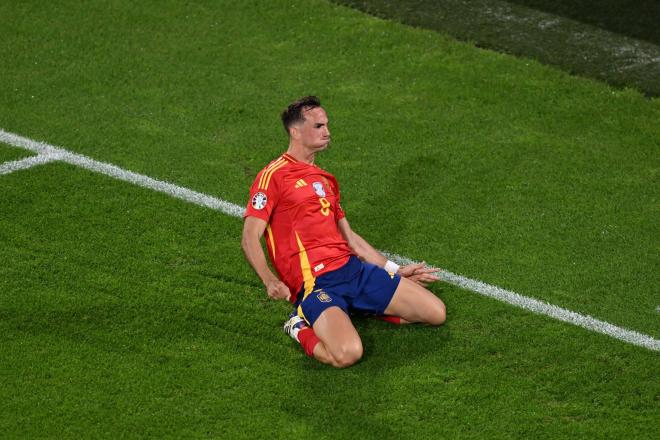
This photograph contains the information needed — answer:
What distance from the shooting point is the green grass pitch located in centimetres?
696

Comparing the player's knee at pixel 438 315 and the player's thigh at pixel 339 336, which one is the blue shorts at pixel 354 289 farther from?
the player's knee at pixel 438 315

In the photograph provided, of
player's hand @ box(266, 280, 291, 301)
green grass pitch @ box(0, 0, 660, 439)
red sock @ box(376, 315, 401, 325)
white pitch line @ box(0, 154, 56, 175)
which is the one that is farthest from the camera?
white pitch line @ box(0, 154, 56, 175)

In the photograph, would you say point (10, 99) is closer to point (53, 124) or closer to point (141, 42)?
point (53, 124)

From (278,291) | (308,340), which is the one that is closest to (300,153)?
(278,291)

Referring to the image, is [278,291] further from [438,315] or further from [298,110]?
[298,110]

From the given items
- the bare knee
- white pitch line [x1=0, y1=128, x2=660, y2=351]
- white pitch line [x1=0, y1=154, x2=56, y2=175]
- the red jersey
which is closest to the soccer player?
the red jersey

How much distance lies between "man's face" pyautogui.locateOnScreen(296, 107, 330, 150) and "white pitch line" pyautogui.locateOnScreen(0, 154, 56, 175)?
2.57 m

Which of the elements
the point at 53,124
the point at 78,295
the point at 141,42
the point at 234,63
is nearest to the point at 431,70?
the point at 234,63

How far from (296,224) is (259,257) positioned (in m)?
0.44

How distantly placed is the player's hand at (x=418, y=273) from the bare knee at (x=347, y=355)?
792 millimetres

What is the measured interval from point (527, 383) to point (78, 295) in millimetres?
2911

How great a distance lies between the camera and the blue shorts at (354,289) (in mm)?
7562

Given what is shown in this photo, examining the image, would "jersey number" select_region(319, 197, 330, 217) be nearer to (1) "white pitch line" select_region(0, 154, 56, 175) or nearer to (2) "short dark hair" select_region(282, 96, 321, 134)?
(2) "short dark hair" select_region(282, 96, 321, 134)

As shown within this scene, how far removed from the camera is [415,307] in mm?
7664
